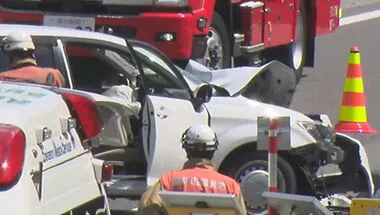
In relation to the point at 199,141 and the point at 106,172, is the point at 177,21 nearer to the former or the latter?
the point at 199,141

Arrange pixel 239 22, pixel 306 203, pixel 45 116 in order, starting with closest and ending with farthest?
pixel 45 116 → pixel 306 203 → pixel 239 22

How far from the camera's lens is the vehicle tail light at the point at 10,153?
4.69m

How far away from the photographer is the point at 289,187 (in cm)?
965

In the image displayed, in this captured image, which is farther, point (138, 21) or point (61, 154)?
point (138, 21)

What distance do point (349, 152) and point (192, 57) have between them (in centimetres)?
372

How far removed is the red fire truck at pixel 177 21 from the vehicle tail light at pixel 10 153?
27.9 feet

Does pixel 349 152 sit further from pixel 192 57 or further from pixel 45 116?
pixel 45 116

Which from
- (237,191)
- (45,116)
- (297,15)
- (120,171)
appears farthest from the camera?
(297,15)

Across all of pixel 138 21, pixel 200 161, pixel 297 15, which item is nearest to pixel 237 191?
pixel 200 161

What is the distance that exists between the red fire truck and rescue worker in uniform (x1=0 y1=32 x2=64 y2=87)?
513cm

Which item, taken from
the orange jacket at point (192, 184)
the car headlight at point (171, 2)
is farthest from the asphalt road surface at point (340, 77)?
the orange jacket at point (192, 184)

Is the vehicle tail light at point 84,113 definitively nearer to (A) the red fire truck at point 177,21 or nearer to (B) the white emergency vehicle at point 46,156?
(B) the white emergency vehicle at point 46,156

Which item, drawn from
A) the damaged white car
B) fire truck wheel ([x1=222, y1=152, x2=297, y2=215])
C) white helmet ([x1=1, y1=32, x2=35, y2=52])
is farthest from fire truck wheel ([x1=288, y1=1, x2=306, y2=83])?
white helmet ([x1=1, y1=32, x2=35, y2=52])

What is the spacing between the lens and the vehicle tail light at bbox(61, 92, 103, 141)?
5473 mm
